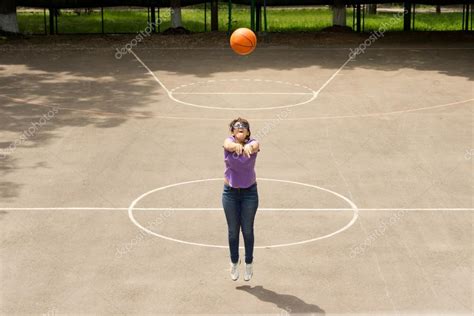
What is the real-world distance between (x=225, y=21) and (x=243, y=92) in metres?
24.6

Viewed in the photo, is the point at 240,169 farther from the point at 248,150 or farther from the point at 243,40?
the point at 243,40

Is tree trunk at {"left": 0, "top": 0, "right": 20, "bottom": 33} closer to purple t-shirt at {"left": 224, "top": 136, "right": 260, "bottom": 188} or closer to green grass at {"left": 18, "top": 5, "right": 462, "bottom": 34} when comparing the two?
green grass at {"left": 18, "top": 5, "right": 462, "bottom": 34}

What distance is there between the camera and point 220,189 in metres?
17.9

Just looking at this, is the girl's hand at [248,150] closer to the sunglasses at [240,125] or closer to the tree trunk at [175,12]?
the sunglasses at [240,125]

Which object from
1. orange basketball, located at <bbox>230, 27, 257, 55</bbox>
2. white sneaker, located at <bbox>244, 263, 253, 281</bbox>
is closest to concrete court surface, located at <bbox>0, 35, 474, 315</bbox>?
white sneaker, located at <bbox>244, 263, 253, 281</bbox>

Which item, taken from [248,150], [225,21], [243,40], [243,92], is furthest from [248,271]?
[225,21]

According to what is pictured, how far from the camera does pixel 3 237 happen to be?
1509cm

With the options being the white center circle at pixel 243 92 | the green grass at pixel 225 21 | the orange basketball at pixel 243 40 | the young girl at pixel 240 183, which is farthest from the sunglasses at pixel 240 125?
the green grass at pixel 225 21

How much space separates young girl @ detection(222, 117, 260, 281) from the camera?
12422 mm

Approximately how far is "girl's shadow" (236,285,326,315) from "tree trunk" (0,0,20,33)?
30137mm

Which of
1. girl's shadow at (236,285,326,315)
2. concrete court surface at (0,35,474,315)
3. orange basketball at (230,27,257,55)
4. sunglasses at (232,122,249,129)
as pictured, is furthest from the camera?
orange basketball at (230,27,257,55)

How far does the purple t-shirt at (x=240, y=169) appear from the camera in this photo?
1242 centimetres

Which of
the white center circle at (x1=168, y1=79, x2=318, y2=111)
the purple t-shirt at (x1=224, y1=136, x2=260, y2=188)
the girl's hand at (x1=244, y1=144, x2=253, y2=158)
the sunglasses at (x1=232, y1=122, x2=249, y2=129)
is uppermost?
the sunglasses at (x1=232, y1=122, x2=249, y2=129)

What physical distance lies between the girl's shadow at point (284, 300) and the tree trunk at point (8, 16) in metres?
30.1
